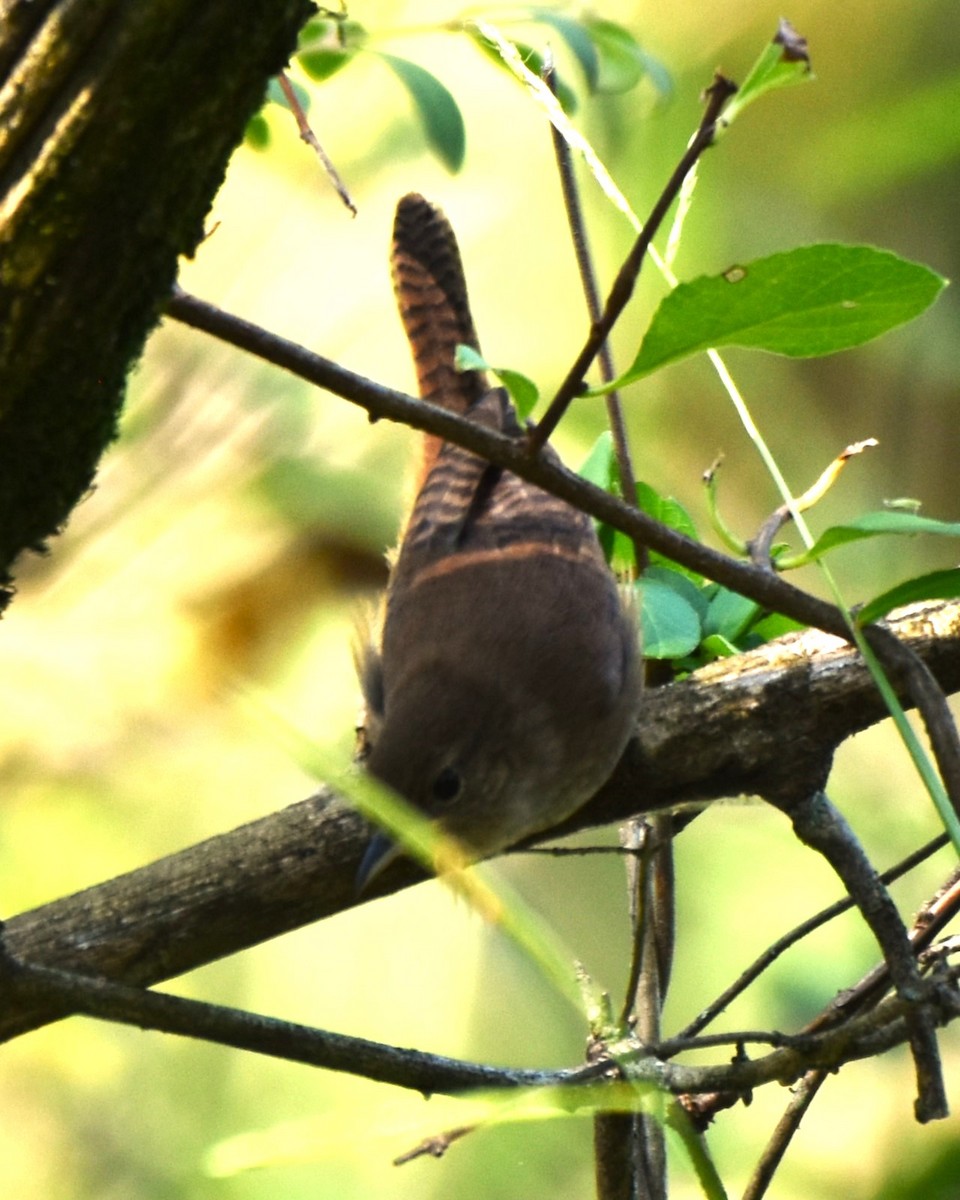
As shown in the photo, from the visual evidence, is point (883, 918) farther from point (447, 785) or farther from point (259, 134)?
point (259, 134)

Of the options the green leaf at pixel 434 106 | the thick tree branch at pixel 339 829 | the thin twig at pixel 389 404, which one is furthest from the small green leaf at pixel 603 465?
the thin twig at pixel 389 404

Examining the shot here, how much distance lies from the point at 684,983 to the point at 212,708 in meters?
1.42

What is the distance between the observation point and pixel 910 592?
3.35 feet

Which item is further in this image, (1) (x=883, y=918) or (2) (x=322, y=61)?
(2) (x=322, y=61)

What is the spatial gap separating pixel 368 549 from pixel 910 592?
2774 millimetres

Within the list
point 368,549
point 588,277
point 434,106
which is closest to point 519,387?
point 588,277

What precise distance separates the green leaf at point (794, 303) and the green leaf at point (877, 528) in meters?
0.13

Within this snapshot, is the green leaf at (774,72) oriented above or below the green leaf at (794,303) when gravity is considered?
above

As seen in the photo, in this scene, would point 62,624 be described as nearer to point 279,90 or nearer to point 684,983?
point 684,983

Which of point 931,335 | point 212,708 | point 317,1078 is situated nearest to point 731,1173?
point 317,1078

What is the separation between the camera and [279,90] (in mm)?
1460

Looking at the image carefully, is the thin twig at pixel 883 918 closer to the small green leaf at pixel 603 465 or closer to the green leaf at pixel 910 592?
the green leaf at pixel 910 592

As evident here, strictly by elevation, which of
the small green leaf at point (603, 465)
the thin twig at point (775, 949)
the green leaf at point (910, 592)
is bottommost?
the thin twig at point (775, 949)

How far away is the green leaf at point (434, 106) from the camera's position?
5.25ft
